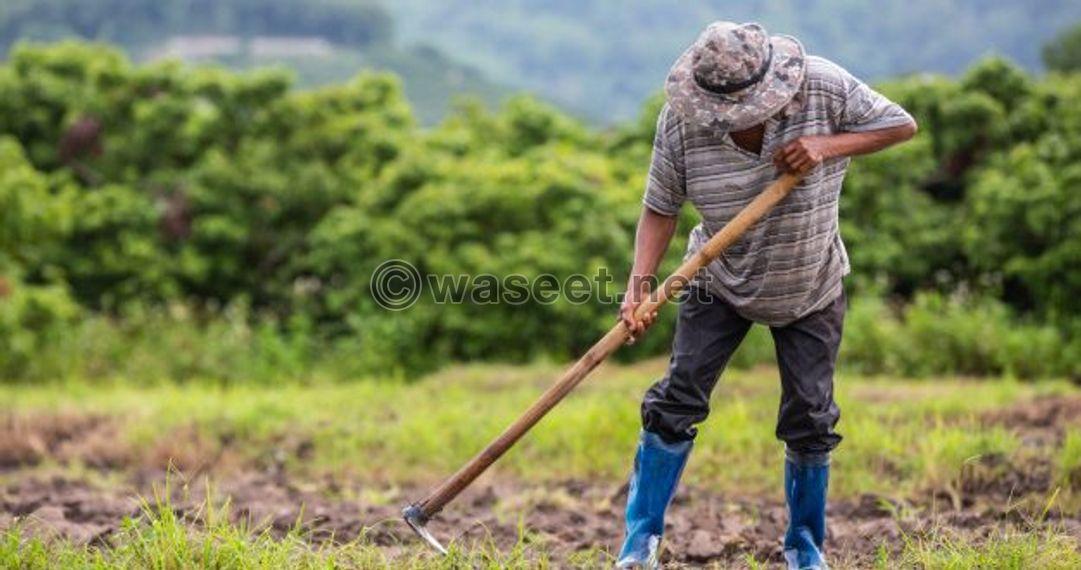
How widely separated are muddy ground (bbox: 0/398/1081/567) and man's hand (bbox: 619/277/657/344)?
0.79 metres

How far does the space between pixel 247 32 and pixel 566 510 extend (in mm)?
→ 56057

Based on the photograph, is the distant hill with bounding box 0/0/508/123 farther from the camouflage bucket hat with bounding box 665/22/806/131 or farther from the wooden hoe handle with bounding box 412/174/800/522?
the camouflage bucket hat with bounding box 665/22/806/131

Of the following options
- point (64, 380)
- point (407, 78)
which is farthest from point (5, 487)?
point (407, 78)

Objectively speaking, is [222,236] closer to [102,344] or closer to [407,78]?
[102,344]

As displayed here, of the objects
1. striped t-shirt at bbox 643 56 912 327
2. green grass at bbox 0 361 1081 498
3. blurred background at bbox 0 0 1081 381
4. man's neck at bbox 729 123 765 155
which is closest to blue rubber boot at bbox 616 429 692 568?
striped t-shirt at bbox 643 56 912 327

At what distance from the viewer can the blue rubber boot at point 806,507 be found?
4324 millimetres

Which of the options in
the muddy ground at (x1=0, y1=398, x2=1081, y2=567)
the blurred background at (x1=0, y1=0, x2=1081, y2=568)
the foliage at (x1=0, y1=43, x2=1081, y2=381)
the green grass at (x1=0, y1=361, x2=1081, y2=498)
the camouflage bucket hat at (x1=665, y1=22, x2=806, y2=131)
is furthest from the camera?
the foliage at (x1=0, y1=43, x2=1081, y2=381)

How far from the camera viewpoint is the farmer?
387 cm

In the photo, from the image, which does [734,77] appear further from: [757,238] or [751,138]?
[757,238]

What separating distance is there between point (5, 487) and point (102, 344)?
A: 537 centimetres

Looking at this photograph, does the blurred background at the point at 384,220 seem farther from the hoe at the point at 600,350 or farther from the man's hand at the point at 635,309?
the hoe at the point at 600,350

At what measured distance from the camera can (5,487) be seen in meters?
7.37

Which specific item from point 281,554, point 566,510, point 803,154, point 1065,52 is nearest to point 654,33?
point 1065,52

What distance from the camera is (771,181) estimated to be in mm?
4074
